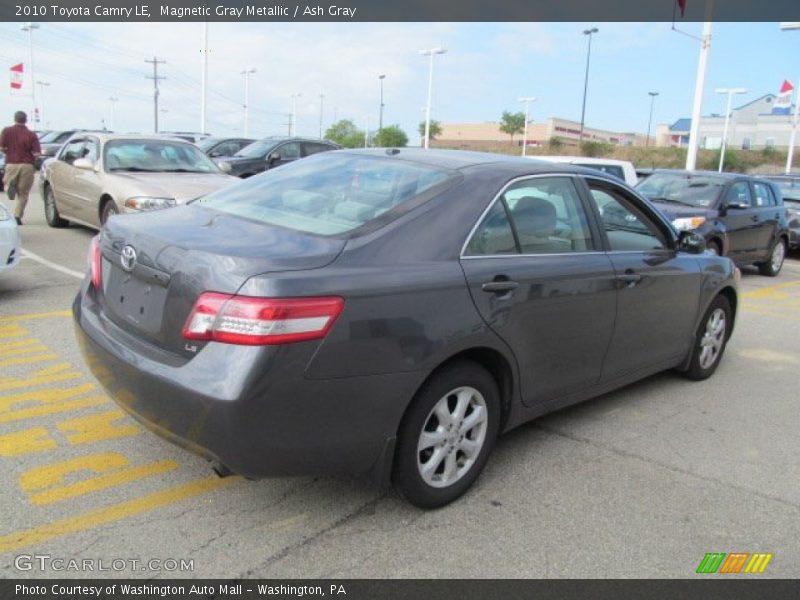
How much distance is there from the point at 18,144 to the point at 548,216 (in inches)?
414

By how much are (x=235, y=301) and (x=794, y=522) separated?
2.75 meters

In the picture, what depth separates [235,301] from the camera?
8.39 ft

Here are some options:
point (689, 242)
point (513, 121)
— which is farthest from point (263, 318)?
point (513, 121)

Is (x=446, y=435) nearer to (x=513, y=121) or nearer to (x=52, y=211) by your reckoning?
(x=52, y=211)

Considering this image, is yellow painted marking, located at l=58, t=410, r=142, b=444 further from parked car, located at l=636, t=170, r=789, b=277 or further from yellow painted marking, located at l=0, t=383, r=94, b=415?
parked car, located at l=636, t=170, r=789, b=277

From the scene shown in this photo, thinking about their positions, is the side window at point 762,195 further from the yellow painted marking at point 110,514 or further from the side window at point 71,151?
the yellow painted marking at point 110,514

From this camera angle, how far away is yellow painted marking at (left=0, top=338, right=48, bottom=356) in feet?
16.6

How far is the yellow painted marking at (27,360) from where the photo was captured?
15.7 feet

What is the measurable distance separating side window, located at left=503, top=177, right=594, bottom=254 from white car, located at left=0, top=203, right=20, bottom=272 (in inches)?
208

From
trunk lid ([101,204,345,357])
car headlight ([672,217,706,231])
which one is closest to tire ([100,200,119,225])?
trunk lid ([101,204,345,357])
